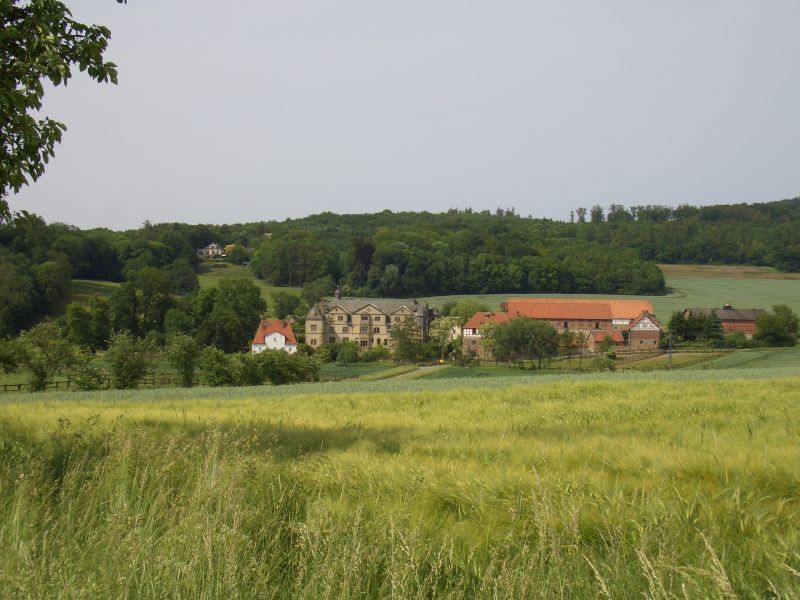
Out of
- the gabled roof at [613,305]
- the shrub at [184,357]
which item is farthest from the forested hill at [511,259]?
the shrub at [184,357]

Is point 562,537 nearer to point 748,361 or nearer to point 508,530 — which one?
point 508,530

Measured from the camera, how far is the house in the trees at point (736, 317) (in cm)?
10487

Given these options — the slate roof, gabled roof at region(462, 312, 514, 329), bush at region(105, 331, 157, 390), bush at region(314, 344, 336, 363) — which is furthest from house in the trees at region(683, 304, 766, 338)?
bush at region(105, 331, 157, 390)

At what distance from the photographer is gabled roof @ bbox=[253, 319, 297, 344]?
98000mm

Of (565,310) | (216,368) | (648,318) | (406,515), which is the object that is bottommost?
(648,318)

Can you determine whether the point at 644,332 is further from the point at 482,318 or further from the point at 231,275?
the point at 231,275

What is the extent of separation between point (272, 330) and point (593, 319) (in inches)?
→ 2080

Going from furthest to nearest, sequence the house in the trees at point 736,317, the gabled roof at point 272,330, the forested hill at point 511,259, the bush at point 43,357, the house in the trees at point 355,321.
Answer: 1. the forested hill at point 511,259
2. the house in the trees at point 355,321
3. the house in the trees at point 736,317
4. the gabled roof at point 272,330
5. the bush at point 43,357

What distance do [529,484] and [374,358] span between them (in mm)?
91061

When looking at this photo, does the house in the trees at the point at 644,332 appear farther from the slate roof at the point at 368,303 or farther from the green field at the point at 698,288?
the slate roof at the point at 368,303

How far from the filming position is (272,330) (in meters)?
99.4

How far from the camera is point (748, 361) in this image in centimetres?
6531

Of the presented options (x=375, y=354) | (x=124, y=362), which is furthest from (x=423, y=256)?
(x=124, y=362)

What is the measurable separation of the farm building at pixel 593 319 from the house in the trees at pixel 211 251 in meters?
79.0
